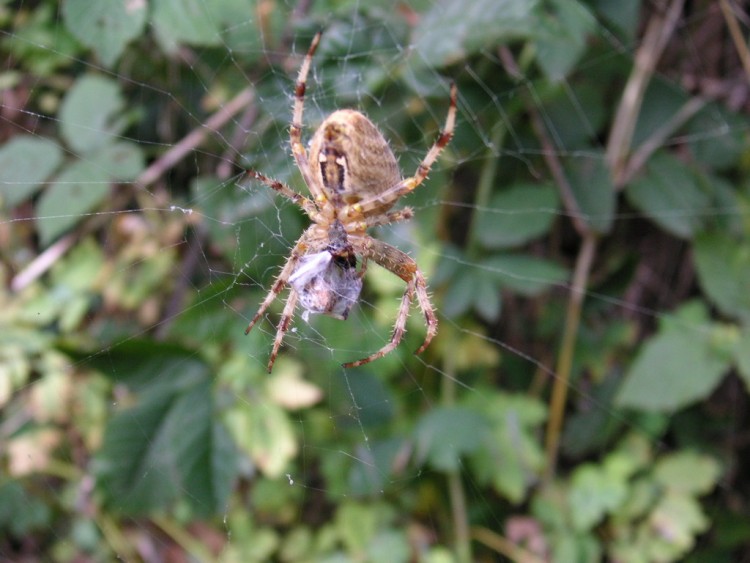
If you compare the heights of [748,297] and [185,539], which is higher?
[748,297]

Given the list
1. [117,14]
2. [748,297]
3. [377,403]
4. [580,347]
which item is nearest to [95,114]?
[117,14]

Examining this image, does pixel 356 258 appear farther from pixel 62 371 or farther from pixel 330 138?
pixel 62 371

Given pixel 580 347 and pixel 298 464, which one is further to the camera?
pixel 580 347

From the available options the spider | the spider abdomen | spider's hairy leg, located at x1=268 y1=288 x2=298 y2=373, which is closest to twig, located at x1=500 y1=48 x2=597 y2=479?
the spider

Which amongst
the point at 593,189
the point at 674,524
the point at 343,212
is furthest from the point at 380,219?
the point at 674,524

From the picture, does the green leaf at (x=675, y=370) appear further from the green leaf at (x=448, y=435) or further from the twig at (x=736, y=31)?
the twig at (x=736, y=31)

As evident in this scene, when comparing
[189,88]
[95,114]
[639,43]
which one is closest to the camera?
[95,114]

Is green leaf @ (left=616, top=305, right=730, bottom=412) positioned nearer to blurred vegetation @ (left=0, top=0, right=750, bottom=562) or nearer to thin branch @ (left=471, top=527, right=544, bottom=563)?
blurred vegetation @ (left=0, top=0, right=750, bottom=562)
